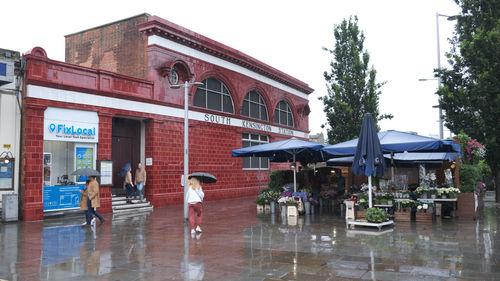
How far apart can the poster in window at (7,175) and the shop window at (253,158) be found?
13537 millimetres

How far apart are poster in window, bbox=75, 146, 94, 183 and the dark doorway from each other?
6.91ft

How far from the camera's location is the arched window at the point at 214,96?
70.8 feet

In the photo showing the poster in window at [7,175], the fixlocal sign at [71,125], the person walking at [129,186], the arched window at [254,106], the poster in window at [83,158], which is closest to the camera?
the poster in window at [7,175]

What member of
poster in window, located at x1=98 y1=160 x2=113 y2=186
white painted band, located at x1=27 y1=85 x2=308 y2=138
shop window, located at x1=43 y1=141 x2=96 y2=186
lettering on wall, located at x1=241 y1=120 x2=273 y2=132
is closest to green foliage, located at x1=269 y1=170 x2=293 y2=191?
white painted band, located at x1=27 y1=85 x2=308 y2=138

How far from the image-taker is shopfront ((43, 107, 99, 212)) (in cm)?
1465

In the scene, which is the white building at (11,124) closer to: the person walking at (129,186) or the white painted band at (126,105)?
the white painted band at (126,105)

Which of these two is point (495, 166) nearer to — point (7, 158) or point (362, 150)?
point (362, 150)

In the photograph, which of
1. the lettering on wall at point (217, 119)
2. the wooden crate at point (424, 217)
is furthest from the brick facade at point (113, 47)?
the wooden crate at point (424, 217)

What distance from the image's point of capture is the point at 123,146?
18609mm

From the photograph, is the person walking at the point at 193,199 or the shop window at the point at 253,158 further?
the shop window at the point at 253,158

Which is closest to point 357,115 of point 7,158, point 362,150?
point 362,150

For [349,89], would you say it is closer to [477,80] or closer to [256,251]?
[477,80]

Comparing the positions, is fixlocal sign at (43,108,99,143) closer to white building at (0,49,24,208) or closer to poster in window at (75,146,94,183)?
poster in window at (75,146,94,183)

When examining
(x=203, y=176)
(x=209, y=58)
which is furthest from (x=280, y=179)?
(x=209, y=58)
